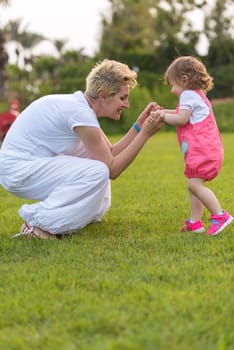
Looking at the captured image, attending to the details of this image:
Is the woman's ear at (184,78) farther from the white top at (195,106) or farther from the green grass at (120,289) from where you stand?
the green grass at (120,289)

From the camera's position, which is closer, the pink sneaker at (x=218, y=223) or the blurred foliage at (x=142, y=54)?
the pink sneaker at (x=218, y=223)

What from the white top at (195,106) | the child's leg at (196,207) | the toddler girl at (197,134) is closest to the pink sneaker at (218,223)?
the toddler girl at (197,134)

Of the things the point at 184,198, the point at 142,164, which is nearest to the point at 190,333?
the point at 184,198

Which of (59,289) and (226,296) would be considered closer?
(226,296)

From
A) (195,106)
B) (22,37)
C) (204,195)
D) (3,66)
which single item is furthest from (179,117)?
(22,37)

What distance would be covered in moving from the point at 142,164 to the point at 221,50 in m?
19.6

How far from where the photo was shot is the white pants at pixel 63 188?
15.2 feet

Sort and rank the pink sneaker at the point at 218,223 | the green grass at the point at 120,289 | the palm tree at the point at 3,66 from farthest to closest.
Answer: the palm tree at the point at 3,66
the pink sneaker at the point at 218,223
the green grass at the point at 120,289

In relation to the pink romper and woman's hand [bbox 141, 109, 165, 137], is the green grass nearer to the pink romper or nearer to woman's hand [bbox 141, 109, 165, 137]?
the pink romper

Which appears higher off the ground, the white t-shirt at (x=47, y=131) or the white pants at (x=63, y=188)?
the white t-shirt at (x=47, y=131)

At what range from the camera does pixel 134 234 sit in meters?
4.72

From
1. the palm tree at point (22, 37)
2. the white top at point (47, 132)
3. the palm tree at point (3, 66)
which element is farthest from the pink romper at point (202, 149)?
the palm tree at point (22, 37)

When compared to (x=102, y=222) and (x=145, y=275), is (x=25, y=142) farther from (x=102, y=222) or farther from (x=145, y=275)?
(x=145, y=275)

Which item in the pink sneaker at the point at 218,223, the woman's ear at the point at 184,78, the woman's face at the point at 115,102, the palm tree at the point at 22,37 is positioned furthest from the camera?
the palm tree at the point at 22,37
